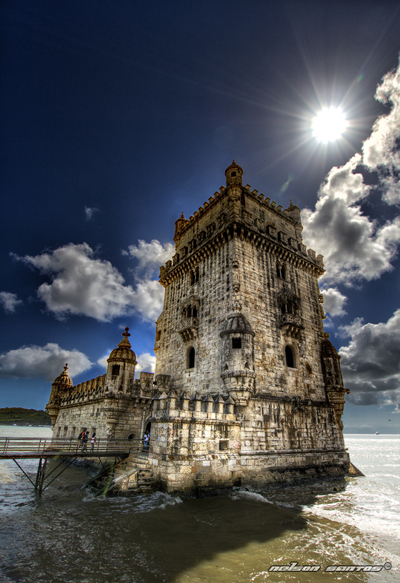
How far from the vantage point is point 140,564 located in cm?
725

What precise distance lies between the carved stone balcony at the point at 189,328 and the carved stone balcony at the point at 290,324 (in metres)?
5.71

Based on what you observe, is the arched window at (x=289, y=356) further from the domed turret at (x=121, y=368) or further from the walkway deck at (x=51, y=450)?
the domed turret at (x=121, y=368)

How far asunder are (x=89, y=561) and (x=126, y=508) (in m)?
4.20

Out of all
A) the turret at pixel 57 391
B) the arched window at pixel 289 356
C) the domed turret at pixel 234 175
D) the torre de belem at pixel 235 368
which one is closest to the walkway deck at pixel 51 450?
the torre de belem at pixel 235 368

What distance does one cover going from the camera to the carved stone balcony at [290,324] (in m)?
19.1

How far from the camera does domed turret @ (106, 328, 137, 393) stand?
21.0m

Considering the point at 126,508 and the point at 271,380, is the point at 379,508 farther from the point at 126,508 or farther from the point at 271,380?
the point at 126,508

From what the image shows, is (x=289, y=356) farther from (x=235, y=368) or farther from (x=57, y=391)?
(x=57, y=391)

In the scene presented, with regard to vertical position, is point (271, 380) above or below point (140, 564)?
above

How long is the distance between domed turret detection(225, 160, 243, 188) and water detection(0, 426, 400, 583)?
1925 cm

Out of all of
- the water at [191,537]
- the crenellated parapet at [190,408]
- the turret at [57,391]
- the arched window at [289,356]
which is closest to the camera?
the water at [191,537]

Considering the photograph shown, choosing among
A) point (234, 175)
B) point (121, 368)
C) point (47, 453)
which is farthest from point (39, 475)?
point (234, 175)

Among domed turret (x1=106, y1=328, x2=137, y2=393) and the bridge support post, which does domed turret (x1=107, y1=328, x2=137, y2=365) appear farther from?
the bridge support post

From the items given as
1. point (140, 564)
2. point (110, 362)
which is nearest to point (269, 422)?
point (140, 564)
